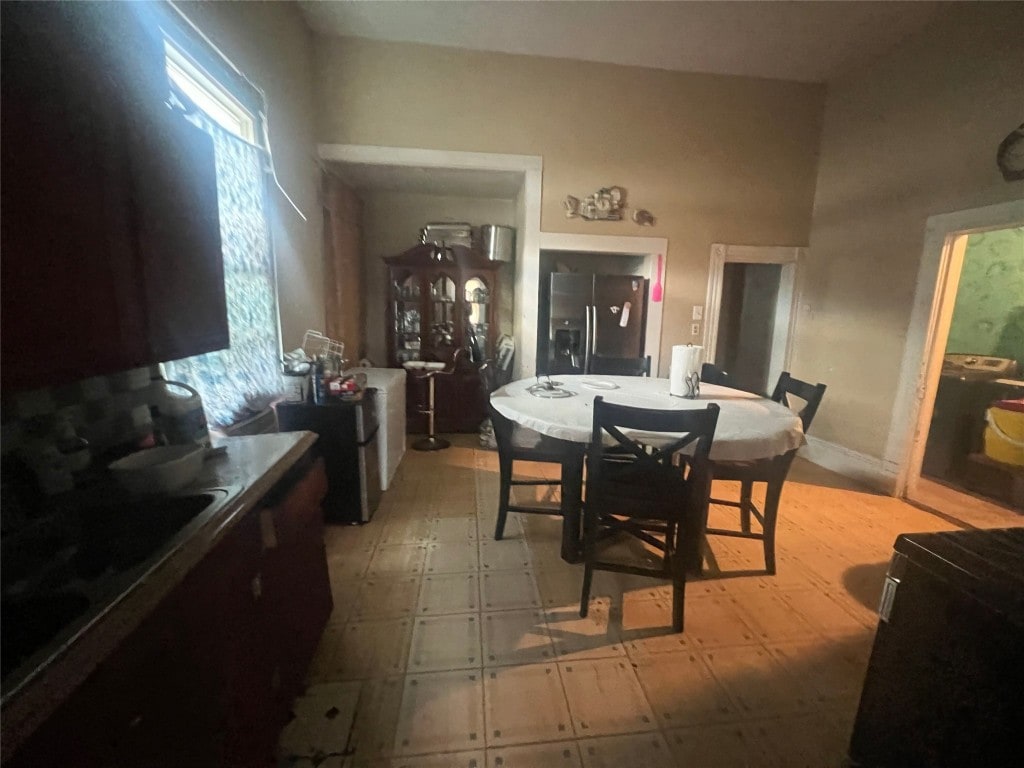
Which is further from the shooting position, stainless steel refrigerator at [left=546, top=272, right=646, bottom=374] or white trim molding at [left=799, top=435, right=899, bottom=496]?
stainless steel refrigerator at [left=546, top=272, right=646, bottom=374]

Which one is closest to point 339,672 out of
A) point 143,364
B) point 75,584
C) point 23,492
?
point 75,584

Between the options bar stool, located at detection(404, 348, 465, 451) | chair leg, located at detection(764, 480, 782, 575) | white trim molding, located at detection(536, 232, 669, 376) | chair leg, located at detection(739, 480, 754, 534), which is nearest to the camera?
chair leg, located at detection(764, 480, 782, 575)

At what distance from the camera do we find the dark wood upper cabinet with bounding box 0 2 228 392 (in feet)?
2.29

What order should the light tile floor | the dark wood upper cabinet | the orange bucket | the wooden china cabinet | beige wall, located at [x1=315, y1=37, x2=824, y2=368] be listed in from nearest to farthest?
the dark wood upper cabinet → the light tile floor → the orange bucket → beige wall, located at [x1=315, y1=37, x2=824, y2=368] → the wooden china cabinet

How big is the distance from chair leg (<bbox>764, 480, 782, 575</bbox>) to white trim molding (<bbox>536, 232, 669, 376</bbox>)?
5.54 feet

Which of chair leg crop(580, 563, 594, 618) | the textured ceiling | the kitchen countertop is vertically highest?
the textured ceiling

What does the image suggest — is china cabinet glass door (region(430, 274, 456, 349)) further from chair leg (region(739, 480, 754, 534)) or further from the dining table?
chair leg (region(739, 480, 754, 534))

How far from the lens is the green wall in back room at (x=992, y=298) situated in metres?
3.53

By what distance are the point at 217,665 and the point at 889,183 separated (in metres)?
4.70

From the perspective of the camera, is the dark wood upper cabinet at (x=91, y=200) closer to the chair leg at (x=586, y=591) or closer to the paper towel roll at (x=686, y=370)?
the chair leg at (x=586, y=591)

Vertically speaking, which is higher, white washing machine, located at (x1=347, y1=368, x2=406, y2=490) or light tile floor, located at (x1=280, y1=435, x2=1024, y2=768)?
white washing machine, located at (x1=347, y1=368, x2=406, y2=490)

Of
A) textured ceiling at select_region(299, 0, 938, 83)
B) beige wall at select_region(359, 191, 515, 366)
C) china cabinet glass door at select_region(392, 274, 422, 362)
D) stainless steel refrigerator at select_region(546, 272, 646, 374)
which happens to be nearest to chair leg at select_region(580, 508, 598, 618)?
stainless steel refrigerator at select_region(546, 272, 646, 374)

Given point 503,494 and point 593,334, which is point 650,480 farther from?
point 593,334

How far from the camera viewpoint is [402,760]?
49.8 inches
